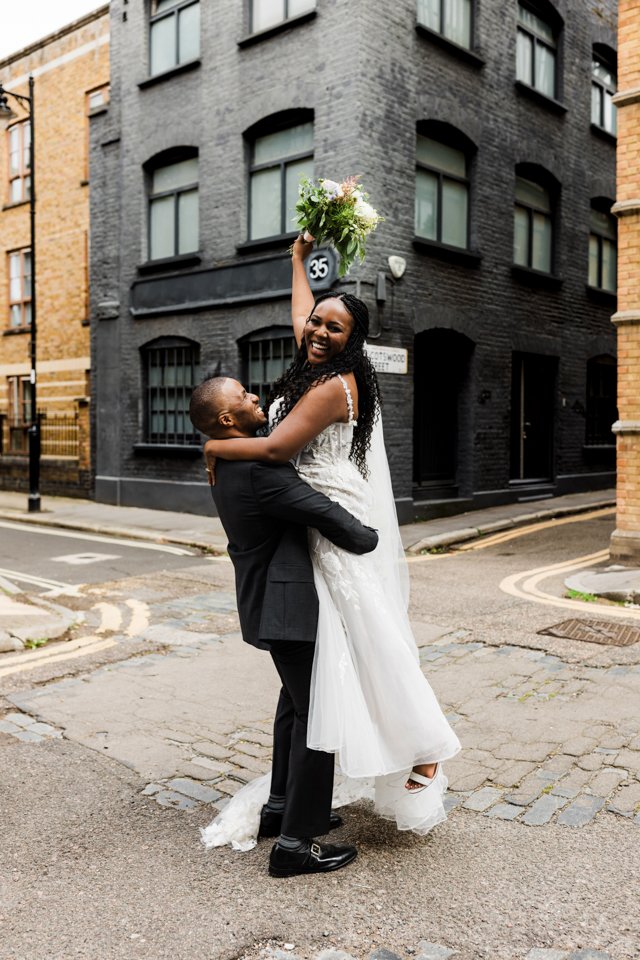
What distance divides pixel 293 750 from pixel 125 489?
14.5m

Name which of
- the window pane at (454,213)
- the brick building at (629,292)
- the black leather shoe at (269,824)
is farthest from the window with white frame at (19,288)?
the black leather shoe at (269,824)

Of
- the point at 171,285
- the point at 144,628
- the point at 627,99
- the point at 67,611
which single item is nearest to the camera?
the point at 144,628

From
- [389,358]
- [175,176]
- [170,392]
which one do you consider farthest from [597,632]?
[175,176]

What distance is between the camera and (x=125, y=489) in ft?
56.8

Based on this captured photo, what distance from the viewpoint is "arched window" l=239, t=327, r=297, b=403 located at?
1479cm

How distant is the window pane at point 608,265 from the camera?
19.4m

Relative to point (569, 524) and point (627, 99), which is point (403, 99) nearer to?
point (627, 99)

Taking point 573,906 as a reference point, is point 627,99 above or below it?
above

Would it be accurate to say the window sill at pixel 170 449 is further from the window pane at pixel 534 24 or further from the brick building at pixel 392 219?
the window pane at pixel 534 24

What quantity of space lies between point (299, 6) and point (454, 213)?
4270 mm

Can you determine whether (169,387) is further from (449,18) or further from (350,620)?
(350,620)

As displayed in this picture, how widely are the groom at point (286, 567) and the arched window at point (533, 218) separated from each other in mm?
14578

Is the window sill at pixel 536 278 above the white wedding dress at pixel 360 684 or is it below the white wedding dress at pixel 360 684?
above

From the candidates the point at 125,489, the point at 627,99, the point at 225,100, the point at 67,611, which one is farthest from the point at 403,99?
the point at 67,611
